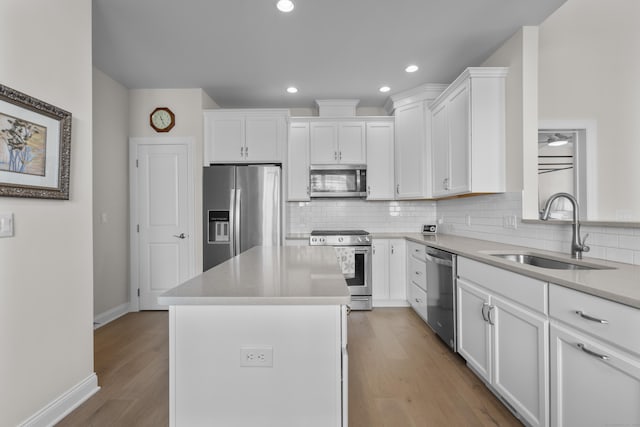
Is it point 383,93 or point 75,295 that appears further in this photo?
point 383,93

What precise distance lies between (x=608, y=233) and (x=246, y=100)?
3.92 meters

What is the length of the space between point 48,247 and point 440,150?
347 cm

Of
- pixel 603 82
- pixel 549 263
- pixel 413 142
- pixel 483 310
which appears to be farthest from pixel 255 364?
pixel 413 142

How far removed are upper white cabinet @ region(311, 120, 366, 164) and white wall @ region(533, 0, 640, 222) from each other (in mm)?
2021

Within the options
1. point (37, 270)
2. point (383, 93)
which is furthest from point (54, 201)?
point (383, 93)

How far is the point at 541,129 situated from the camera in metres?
2.57

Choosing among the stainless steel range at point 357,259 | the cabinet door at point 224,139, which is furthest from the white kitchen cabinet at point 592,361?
the cabinet door at point 224,139

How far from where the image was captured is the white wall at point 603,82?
2.31 meters

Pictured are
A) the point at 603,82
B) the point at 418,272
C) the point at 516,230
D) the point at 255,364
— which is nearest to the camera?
the point at 255,364

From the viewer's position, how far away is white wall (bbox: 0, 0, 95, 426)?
1521 mm

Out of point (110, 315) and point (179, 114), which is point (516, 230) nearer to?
point (179, 114)

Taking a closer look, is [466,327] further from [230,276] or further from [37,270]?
[37,270]

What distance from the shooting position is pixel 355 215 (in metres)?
4.35

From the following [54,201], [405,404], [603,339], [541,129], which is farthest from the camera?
[541,129]
